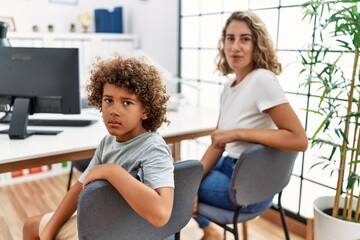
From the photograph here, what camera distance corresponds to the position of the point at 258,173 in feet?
4.58

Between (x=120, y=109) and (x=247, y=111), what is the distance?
70 cm

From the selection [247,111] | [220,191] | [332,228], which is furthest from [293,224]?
[247,111]

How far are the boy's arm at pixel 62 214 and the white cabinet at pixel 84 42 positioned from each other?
2.10m

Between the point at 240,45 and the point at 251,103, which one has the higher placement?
the point at 240,45

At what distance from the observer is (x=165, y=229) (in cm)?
112

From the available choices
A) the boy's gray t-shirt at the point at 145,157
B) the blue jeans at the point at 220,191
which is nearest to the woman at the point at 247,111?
the blue jeans at the point at 220,191

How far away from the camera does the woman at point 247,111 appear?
4.64ft

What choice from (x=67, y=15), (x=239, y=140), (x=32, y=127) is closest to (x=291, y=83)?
(x=239, y=140)

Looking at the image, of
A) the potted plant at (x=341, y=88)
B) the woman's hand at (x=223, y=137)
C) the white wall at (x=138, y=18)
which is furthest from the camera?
the white wall at (x=138, y=18)

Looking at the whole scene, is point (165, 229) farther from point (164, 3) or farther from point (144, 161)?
point (164, 3)

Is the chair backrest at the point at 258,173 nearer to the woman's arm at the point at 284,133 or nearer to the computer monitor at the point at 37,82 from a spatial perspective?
the woman's arm at the point at 284,133

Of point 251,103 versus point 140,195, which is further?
point 251,103

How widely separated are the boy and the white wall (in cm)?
222

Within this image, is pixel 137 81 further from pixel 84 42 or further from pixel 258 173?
pixel 84 42
